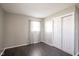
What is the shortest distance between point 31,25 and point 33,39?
987 millimetres

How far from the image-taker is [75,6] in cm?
201

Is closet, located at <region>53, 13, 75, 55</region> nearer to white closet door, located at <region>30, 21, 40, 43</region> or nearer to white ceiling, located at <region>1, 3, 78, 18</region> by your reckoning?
white ceiling, located at <region>1, 3, 78, 18</region>

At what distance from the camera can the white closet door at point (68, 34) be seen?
2.11m

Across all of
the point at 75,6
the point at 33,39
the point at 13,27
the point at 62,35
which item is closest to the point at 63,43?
the point at 62,35

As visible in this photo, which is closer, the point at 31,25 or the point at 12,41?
the point at 12,41

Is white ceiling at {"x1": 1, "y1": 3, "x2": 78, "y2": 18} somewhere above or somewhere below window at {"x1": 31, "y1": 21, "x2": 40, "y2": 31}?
above

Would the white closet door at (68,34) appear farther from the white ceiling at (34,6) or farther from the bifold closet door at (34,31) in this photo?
the bifold closet door at (34,31)

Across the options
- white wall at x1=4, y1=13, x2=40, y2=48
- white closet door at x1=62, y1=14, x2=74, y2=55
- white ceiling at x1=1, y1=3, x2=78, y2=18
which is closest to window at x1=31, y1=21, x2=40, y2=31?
white wall at x1=4, y1=13, x2=40, y2=48

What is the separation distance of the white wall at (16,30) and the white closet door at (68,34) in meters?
2.16

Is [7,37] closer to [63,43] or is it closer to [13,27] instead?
[13,27]

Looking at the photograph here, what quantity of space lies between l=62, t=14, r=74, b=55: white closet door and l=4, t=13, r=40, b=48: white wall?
7.08 feet

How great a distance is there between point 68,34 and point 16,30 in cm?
261

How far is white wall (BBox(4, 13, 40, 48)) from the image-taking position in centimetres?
281

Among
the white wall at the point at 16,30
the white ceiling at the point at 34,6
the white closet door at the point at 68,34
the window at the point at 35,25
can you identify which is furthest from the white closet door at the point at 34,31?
the white closet door at the point at 68,34
